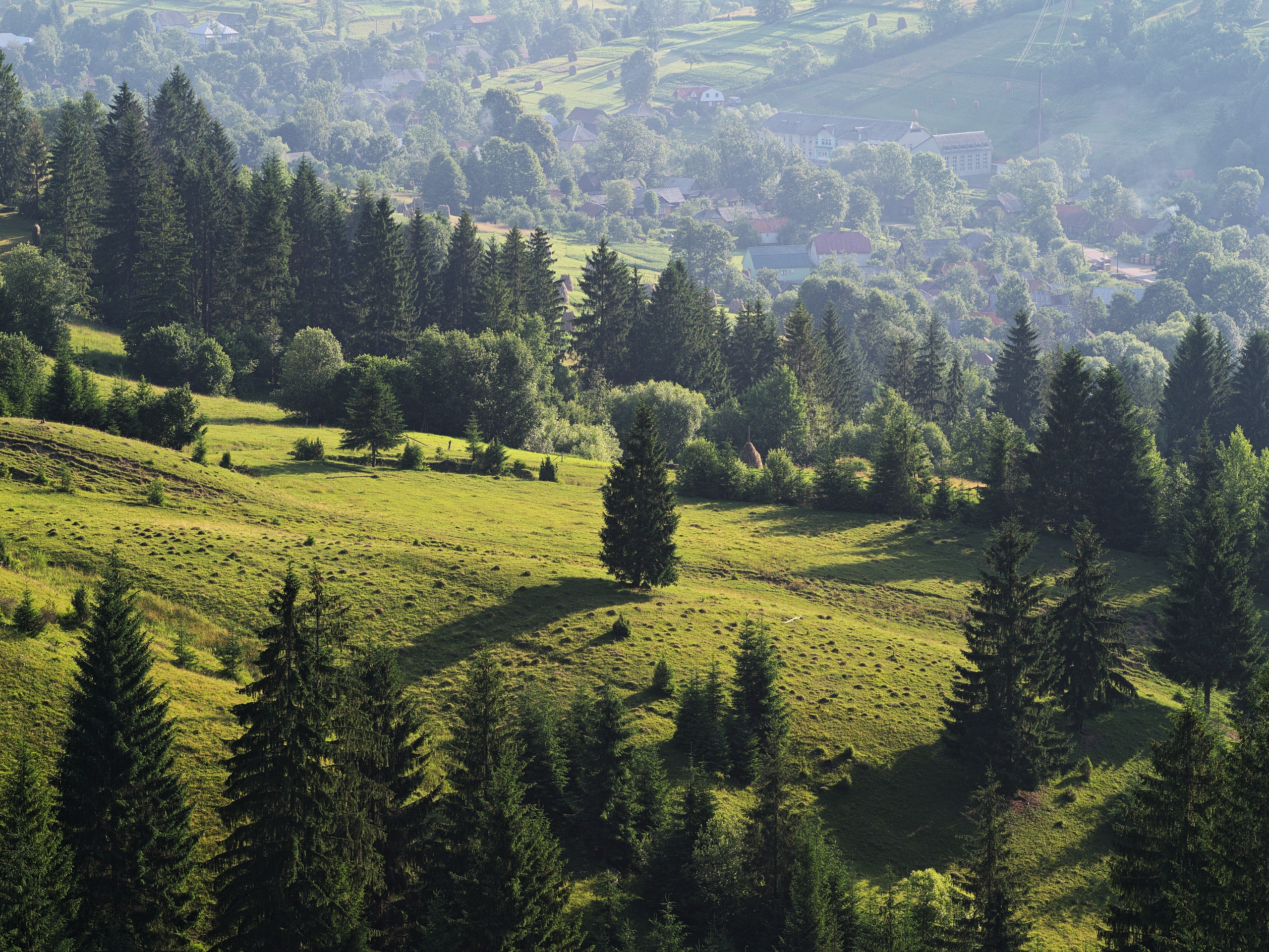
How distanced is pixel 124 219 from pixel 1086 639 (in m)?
123

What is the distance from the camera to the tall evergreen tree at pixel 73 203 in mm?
128875

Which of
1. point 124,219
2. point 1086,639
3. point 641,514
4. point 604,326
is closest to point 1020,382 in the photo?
point 604,326

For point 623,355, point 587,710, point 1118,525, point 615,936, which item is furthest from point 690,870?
point 623,355

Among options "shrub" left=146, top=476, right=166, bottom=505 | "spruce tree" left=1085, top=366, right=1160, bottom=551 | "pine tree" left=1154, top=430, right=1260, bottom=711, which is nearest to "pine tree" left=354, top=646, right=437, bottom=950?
"shrub" left=146, top=476, right=166, bottom=505

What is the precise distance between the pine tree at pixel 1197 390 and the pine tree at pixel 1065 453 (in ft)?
129

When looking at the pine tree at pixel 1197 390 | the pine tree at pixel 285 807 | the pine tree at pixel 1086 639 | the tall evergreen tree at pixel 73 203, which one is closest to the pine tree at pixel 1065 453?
the pine tree at pixel 1086 639

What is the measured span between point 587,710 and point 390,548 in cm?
2307

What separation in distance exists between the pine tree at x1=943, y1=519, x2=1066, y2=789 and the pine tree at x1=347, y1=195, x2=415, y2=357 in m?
92.2

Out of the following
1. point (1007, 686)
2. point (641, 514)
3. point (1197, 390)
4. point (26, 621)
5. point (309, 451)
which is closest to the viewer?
point (26, 621)

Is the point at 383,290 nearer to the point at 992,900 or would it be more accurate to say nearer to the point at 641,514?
the point at 641,514

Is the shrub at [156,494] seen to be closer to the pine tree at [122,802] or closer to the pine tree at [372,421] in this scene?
the pine tree at [372,421]

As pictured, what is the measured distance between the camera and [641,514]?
→ 241ft

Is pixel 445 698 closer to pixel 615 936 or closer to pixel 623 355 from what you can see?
pixel 615 936

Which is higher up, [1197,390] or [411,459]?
[1197,390]
